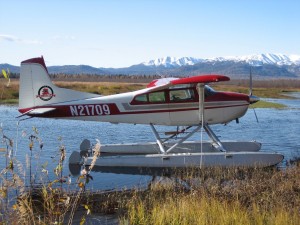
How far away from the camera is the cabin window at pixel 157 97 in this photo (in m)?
11.0

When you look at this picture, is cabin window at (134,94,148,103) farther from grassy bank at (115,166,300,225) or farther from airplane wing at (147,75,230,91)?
grassy bank at (115,166,300,225)

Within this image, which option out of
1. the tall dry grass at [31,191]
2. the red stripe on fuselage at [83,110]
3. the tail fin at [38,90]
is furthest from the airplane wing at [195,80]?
the tall dry grass at [31,191]

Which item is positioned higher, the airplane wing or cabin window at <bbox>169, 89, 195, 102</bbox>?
the airplane wing

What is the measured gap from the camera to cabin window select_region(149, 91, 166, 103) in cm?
1104

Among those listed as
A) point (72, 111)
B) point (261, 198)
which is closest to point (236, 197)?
point (261, 198)

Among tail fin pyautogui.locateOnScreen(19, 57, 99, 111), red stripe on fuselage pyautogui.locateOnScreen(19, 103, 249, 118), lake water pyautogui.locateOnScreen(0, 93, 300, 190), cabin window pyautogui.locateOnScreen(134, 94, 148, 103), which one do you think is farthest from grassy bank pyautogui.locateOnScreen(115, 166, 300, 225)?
tail fin pyautogui.locateOnScreen(19, 57, 99, 111)

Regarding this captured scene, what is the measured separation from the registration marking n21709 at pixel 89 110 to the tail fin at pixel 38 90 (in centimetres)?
30

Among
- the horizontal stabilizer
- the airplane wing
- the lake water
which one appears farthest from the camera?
the horizontal stabilizer

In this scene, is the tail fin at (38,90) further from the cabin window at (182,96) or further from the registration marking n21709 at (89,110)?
the cabin window at (182,96)

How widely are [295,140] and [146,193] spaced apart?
9828mm

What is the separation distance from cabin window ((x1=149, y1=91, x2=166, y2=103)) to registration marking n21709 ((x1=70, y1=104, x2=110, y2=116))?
1207mm

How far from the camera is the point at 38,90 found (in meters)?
11.0

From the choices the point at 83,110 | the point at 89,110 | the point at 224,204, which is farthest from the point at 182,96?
the point at 224,204

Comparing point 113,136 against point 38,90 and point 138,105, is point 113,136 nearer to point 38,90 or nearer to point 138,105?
point 138,105
